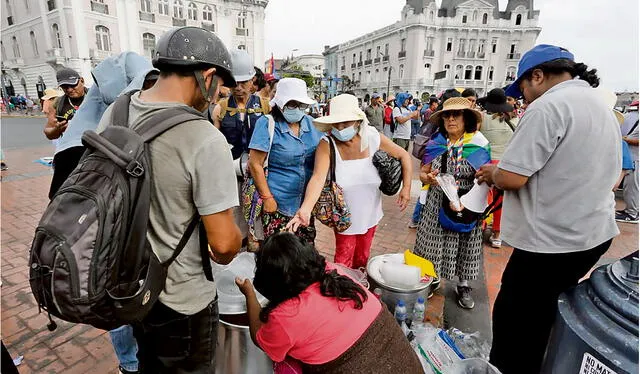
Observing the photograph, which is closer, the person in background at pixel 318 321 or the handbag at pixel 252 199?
the person in background at pixel 318 321

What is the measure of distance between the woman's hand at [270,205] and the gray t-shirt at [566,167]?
156 centimetres

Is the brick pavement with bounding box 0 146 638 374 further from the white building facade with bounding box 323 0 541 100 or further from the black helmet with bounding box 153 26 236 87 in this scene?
the white building facade with bounding box 323 0 541 100

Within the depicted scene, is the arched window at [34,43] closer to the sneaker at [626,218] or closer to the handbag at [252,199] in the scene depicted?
the handbag at [252,199]

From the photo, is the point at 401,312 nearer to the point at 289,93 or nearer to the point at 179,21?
the point at 289,93

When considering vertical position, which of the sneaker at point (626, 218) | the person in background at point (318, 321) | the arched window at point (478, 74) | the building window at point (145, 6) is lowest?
the sneaker at point (626, 218)

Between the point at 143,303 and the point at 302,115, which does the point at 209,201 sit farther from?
the point at 302,115

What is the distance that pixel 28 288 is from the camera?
303cm

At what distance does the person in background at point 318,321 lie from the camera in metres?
1.47

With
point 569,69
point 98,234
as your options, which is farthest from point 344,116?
point 98,234

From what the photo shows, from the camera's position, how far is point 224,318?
1.93m

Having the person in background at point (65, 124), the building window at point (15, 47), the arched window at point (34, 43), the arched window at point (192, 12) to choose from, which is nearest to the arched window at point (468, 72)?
the arched window at point (192, 12)

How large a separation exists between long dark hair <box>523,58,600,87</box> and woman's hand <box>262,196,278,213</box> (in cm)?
184

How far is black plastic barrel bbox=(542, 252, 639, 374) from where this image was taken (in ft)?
3.51

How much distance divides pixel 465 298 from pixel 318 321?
2.02m
